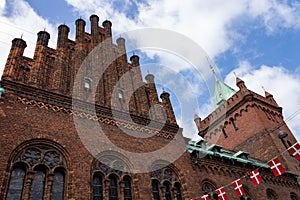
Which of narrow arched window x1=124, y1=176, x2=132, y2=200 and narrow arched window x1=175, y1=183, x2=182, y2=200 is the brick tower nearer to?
narrow arched window x1=175, y1=183, x2=182, y2=200

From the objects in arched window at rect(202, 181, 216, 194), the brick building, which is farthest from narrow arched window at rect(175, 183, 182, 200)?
arched window at rect(202, 181, 216, 194)

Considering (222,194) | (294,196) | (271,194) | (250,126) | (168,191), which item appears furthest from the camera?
(250,126)

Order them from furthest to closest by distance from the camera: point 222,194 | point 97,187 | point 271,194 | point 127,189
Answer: point 271,194 < point 222,194 < point 127,189 < point 97,187

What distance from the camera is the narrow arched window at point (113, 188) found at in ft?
36.0

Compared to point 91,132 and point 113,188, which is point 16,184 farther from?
point 113,188

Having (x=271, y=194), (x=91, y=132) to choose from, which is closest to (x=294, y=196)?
(x=271, y=194)

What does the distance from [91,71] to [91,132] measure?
4025 millimetres

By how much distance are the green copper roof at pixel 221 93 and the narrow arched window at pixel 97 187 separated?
26.9 meters

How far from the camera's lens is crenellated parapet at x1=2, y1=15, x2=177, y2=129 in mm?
12398

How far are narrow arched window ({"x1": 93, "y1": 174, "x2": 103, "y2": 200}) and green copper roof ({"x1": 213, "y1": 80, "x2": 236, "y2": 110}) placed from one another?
1058 inches

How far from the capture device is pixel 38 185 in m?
9.65

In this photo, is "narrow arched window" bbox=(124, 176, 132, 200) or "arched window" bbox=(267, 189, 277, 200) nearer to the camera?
"narrow arched window" bbox=(124, 176, 132, 200)

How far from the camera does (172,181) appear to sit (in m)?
13.2

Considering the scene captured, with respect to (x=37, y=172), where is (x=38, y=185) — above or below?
below
